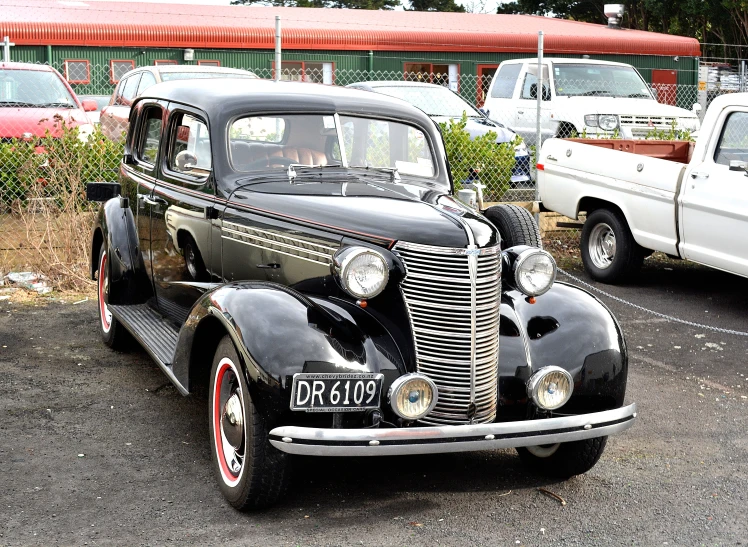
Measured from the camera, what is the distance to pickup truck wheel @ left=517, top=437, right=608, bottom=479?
4625 mm

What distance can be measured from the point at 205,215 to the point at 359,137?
978 millimetres

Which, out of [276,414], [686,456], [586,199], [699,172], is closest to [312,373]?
[276,414]

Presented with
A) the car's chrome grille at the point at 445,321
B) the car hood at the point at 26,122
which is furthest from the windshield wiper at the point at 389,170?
the car hood at the point at 26,122

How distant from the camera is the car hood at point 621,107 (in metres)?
13.3

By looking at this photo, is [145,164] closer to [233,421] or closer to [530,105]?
[233,421]

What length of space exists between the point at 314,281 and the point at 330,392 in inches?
33.0

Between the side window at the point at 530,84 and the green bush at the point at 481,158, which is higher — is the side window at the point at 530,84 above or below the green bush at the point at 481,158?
above

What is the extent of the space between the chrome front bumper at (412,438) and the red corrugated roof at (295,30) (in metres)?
21.0

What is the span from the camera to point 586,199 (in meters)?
9.86

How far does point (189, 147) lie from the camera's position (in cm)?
586

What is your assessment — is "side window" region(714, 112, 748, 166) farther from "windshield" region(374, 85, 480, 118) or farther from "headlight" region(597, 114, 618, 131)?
"windshield" region(374, 85, 480, 118)

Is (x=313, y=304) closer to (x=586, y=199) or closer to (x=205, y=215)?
(x=205, y=215)

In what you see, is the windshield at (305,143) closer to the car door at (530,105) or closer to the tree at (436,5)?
the car door at (530,105)

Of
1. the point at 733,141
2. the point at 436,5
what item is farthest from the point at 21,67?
the point at 436,5
